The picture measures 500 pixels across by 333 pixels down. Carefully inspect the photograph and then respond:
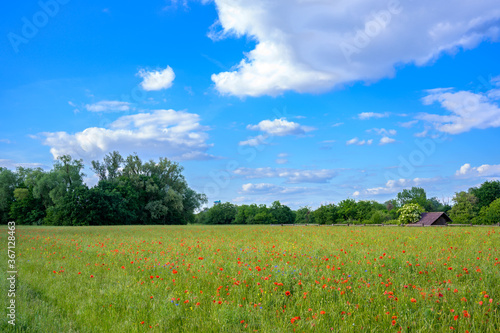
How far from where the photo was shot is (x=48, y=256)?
15125mm

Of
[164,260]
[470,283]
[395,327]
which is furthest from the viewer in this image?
[164,260]

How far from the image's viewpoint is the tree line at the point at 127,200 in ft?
220

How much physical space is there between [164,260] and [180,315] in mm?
6092

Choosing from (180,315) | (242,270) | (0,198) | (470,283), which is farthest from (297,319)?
(0,198)

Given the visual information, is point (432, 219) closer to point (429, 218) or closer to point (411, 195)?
point (429, 218)

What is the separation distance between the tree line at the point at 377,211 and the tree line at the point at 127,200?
0.67 ft

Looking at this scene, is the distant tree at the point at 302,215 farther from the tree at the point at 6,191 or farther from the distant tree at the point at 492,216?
the tree at the point at 6,191

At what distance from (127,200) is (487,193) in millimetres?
93712

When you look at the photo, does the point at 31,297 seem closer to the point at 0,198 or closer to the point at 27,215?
the point at 27,215

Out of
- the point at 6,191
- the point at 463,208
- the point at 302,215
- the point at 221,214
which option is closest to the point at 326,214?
the point at 463,208

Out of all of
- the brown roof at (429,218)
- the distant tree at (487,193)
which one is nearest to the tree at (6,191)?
the brown roof at (429,218)

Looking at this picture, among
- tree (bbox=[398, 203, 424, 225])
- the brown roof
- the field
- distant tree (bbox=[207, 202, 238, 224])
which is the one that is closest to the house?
the brown roof

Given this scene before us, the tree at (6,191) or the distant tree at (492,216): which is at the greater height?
the tree at (6,191)

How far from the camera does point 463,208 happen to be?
7888 cm
